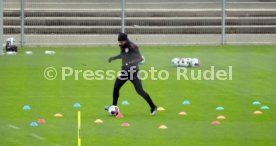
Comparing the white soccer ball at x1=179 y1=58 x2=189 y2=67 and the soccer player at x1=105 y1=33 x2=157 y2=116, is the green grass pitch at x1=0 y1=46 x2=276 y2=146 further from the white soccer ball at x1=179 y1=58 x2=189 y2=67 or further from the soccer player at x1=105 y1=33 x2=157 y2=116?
the soccer player at x1=105 y1=33 x2=157 y2=116

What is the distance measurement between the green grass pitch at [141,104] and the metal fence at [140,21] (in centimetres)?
433

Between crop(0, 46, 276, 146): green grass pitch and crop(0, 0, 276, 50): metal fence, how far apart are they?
4330mm

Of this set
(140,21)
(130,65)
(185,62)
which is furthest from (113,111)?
(140,21)

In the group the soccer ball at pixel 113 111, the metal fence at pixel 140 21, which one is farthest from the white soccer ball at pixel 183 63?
the soccer ball at pixel 113 111

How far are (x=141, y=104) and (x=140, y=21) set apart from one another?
17990 millimetres

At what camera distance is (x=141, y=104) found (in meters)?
22.2

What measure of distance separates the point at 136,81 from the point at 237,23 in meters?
20.9

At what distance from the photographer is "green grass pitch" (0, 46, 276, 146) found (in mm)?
17594

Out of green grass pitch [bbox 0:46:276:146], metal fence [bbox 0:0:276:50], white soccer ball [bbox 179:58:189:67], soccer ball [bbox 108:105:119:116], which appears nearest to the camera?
green grass pitch [bbox 0:46:276:146]

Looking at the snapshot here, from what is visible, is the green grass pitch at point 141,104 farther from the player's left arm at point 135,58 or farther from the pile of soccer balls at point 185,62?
the player's left arm at point 135,58

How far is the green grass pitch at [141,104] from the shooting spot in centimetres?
1759

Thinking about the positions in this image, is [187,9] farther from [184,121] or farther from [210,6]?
[184,121]

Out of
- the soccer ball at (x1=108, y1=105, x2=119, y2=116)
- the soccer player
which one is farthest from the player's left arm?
the soccer ball at (x1=108, y1=105, x2=119, y2=116)

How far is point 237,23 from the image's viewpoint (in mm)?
40625
